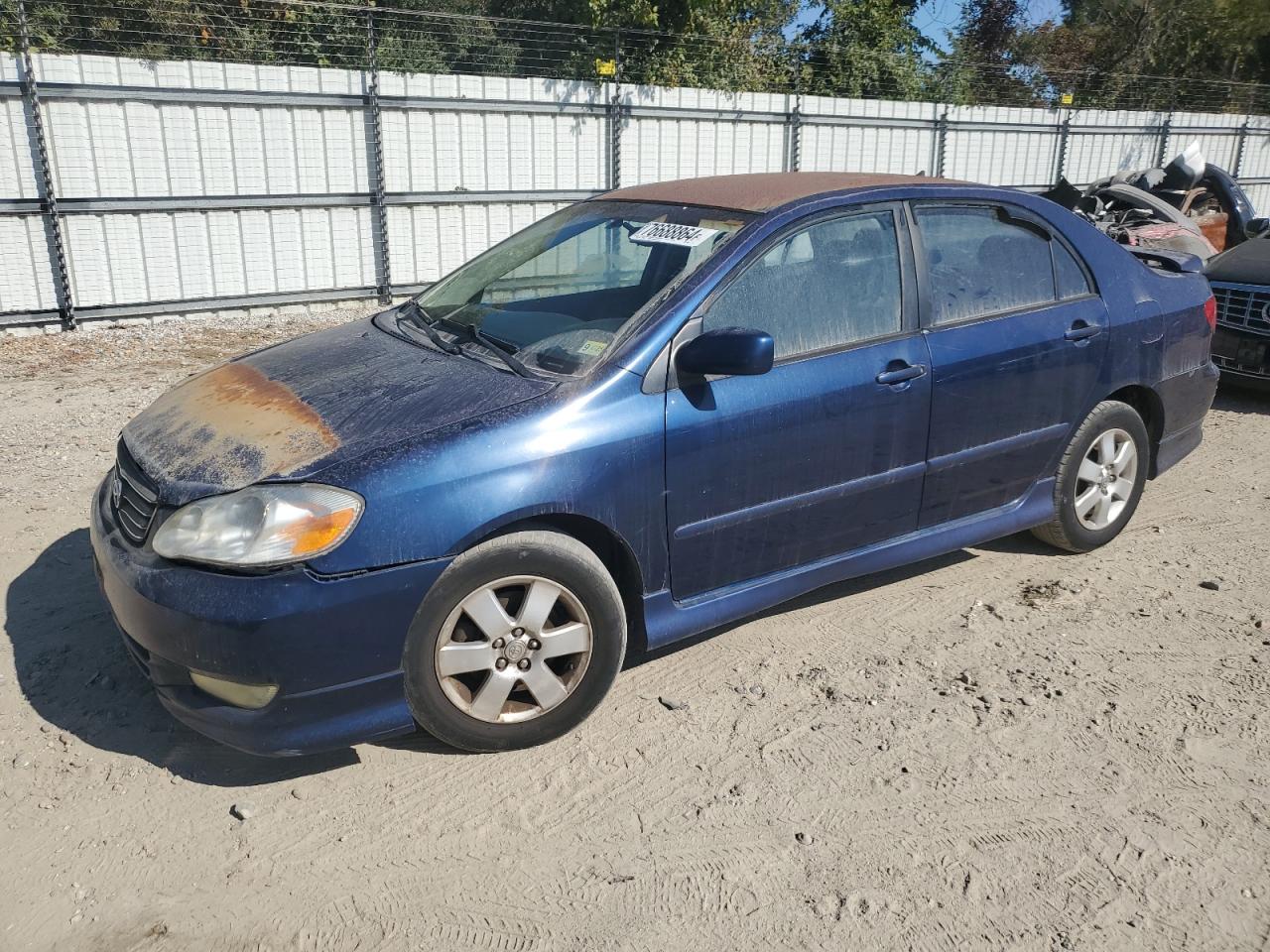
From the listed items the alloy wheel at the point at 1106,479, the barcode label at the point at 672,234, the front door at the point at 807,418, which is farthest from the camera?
the alloy wheel at the point at 1106,479

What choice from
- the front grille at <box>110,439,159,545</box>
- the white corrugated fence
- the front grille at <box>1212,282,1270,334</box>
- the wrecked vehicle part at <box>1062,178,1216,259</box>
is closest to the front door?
the front grille at <box>110,439,159,545</box>

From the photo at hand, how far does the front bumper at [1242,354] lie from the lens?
7102mm

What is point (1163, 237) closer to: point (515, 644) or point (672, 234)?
Answer: point (672, 234)

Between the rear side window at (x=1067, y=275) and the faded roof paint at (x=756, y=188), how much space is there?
531mm

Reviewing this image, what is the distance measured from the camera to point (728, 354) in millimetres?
3229

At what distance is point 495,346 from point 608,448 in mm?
701

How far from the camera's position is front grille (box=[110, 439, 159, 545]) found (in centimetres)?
308

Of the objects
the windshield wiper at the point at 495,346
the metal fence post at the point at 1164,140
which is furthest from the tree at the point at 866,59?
the windshield wiper at the point at 495,346

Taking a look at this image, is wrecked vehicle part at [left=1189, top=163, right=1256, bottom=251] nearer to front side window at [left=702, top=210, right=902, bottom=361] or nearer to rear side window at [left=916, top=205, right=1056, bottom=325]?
rear side window at [left=916, top=205, right=1056, bottom=325]

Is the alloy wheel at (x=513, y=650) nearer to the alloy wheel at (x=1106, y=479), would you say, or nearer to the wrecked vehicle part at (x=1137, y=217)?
the alloy wheel at (x=1106, y=479)

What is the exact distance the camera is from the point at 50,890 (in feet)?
8.62

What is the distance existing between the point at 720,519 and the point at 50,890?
6.98ft

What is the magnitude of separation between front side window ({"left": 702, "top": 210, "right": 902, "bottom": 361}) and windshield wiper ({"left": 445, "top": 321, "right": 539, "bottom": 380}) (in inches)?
24.2

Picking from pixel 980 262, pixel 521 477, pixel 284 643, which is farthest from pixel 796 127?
pixel 284 643
